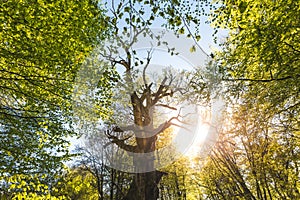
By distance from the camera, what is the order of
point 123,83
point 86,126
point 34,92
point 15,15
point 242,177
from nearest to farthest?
1. point 15,15
2. point 34,92
3. point 242,177
4. point 123,83
5. point 86,126

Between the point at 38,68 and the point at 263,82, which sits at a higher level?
the point at 38,68

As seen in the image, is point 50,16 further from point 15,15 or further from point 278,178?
point 278,178

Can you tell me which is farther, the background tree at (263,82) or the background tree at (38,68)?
the background tree at (38,68)

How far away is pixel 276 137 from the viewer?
876cm

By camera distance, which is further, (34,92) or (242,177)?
(242,177)

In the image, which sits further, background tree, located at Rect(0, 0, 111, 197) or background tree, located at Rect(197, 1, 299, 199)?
background tree, located at Rect(0, 0, 111, 197)

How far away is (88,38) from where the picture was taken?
8.29 metres

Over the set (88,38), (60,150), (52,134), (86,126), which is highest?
(88,38)

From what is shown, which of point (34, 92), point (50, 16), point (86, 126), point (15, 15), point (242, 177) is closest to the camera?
point (15, 15)

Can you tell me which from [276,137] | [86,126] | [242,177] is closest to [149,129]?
[86,126]

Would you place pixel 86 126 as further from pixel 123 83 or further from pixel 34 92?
pixel 34 92

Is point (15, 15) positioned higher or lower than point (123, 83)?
lower

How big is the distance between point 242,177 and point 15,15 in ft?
35.0

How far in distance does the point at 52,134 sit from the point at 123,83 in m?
6.10
